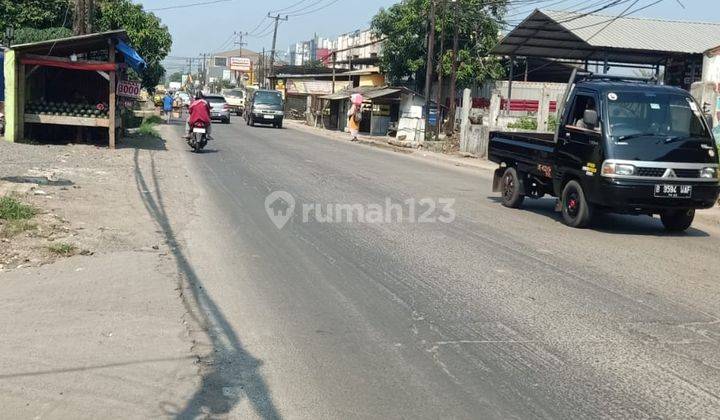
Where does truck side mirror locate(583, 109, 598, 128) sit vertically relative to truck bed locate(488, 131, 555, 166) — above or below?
above

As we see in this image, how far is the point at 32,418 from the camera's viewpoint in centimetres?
412

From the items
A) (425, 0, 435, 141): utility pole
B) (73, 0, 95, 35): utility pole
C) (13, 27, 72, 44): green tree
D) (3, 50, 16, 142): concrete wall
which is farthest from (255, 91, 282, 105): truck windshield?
(3, 50, 16, 142): concrete wall

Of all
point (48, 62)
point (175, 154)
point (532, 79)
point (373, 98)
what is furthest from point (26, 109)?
point (532, 79)

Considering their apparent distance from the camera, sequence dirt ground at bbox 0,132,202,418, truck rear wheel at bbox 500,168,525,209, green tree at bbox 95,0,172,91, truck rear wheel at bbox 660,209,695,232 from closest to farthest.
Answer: dirt ground at bbox 0,132,202,418 → truck rear wheel at bbox 660,209,695,232 → truck rear wheel at bbox 500,168,525,209 → green tree at bbox 95,0,172,91

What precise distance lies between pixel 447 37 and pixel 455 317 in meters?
36.7

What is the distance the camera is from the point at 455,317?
627 cm

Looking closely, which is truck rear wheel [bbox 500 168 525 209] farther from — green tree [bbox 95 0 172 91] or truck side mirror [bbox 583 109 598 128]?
green tree [bbox 95 0 172 91]

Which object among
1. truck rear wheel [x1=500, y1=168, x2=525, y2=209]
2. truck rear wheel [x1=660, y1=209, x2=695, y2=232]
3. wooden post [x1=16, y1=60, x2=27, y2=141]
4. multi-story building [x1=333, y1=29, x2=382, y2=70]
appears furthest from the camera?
multi-story building [x1=333, y1=29, x2=382, y2=70]

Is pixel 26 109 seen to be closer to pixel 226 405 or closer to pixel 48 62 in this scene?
pixel 48 62

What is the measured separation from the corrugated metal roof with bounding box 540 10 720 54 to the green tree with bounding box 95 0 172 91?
20.7 m

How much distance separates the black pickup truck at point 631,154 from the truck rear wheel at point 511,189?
120cm

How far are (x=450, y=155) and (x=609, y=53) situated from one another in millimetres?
9513

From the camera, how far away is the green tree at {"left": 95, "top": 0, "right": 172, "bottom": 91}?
36.7 metres

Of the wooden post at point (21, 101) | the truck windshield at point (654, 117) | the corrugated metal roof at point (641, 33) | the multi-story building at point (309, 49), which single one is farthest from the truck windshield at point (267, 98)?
the multi-story building at point (309, 49)
